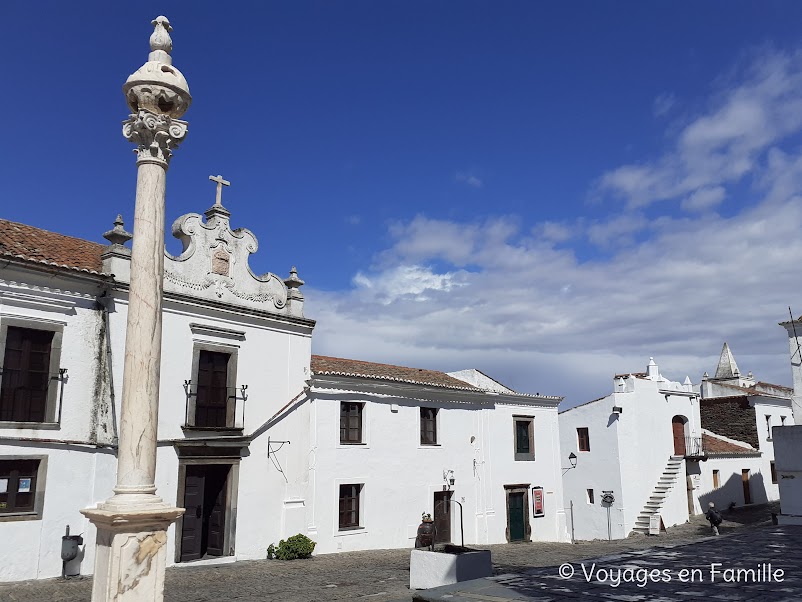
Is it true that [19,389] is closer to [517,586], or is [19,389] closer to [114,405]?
[114,405]

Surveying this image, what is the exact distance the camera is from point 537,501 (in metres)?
26.2

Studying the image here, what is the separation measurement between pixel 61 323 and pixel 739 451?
1324 inches

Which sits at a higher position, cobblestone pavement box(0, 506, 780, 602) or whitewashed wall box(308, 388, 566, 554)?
whitewashed wall box(308, 388, 566, 554)

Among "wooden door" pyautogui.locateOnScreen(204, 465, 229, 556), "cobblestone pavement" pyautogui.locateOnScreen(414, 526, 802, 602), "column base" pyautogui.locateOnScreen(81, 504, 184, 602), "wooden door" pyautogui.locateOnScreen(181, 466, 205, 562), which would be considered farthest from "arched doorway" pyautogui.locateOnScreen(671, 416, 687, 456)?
"column base" pyautogui.locateOnScreen(81, 504, 184, 602)

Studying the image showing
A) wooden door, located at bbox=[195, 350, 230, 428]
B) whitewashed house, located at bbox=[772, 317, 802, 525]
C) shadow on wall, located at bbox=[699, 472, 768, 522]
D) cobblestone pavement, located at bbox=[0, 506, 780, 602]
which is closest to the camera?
cobblestone pavement, located at bbox=[0, 506, 780, 602]

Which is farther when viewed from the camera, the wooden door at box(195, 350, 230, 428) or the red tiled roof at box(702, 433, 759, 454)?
the red tiled roof at box(702, 433, 759, 454)

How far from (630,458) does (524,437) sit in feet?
22.8

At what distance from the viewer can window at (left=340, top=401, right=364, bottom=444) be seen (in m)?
20.7

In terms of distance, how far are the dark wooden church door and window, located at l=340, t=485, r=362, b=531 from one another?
12.8 feet

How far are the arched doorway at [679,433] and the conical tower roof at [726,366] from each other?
1087 inches

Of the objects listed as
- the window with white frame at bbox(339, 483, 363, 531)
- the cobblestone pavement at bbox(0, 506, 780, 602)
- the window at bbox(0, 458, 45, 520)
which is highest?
the window at bbox(0, 458, 45, 520)

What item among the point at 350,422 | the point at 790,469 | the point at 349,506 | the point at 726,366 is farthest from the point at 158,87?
the point at 726,366

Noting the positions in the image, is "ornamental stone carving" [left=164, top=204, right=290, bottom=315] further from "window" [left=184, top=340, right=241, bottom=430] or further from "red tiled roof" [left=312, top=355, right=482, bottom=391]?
"red tiled roof" [left=312, top=355, right=482, bottom=391]

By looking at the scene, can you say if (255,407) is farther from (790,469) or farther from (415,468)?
(790,469)
